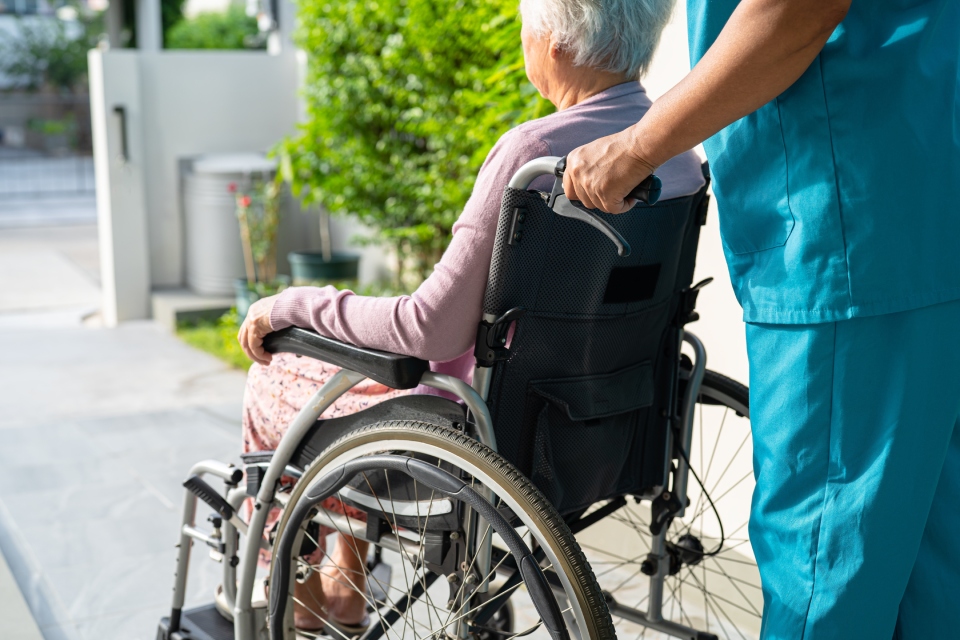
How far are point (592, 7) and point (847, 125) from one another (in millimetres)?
417

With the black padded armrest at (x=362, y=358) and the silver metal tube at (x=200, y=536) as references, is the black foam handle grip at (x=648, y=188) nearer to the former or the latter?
the black padded armrest at (x=362, y=358)

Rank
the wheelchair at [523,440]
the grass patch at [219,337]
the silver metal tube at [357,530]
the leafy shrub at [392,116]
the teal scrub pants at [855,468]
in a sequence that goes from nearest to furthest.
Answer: the teal scrub pants at [855,468]
the wheelchair at [523,440]
the silver metal tube at [357,530]
the leafy shrub at [392,116]
the grass patch at [219,337]

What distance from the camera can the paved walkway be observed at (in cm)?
248

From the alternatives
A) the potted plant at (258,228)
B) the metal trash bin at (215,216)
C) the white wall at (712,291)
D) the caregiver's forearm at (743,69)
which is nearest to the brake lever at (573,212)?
the caregiver's forearm at (743,69)

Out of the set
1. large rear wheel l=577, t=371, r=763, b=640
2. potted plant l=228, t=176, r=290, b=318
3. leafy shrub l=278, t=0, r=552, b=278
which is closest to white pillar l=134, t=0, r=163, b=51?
potted plant l=228, t=176, r=290, b=318

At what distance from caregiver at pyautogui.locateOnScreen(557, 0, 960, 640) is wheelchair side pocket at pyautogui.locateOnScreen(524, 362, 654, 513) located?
26 cm

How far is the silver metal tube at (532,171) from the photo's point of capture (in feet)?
4.29

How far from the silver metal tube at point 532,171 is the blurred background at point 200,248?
1.10 metres

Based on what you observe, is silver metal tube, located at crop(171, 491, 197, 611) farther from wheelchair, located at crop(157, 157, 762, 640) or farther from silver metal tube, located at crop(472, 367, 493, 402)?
silver metal tube, located at crop(472, 367, 493, 402)

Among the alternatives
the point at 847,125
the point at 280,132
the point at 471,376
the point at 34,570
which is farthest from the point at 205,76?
the point at 847,125

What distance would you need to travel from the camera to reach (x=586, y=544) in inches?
107

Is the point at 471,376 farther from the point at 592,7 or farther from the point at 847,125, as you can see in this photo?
the point at 847,125

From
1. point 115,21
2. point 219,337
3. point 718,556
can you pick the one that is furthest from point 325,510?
point 115,21

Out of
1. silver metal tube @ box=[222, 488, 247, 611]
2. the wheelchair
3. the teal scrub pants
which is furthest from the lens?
silver metal tube @ box=[222, 488, 247, 611]
